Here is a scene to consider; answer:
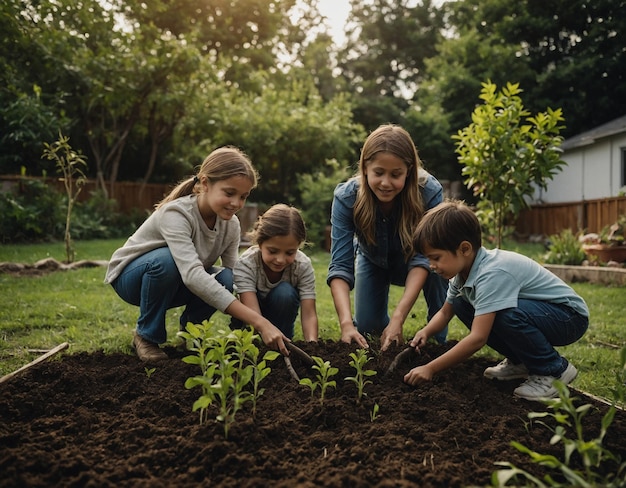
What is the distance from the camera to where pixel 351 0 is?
117ft

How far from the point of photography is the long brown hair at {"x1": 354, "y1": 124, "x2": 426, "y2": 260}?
3.34 m

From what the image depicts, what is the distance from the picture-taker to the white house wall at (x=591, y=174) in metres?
16.1

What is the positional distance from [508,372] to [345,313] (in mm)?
988

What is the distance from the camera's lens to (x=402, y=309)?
3291mm

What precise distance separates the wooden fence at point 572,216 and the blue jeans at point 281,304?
30.8 feet

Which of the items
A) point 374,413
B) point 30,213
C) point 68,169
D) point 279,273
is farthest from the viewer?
point 30,213

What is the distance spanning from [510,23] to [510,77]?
2836mm

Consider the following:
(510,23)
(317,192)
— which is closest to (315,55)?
(510,23)

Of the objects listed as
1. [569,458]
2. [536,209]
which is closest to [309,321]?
[569,458]

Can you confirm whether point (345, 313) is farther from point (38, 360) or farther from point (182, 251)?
point (38, 360)

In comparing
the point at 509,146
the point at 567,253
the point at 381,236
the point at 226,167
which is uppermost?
the point at 509,146

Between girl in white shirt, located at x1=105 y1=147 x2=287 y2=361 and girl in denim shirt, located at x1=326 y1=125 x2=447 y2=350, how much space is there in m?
0.71

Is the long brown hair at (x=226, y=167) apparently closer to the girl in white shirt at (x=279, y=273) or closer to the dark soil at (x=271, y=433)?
the girl in white shirt at (x=279, y=273)

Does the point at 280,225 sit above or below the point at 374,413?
above
